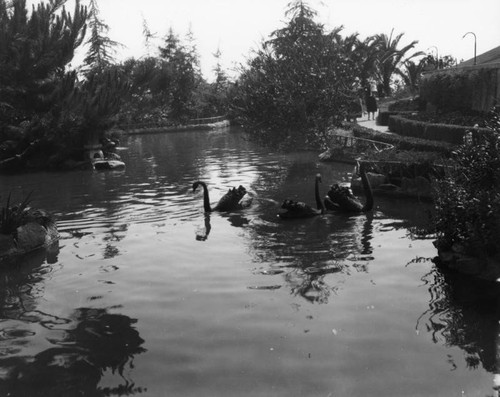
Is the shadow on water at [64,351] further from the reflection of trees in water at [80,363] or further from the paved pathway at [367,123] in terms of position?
the paved pathway at [367,123]

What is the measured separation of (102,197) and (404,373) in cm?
1775

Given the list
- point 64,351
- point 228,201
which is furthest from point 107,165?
point 64,351

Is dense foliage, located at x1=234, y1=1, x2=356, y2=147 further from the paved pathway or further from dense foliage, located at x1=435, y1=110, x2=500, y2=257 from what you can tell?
dense foliage, located at x1=435, y1=110, x2=500, y2=257

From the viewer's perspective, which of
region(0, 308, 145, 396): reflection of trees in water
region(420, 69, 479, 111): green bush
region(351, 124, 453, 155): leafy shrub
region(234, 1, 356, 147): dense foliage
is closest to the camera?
region(0, 308, 145, 396): reflection of trees in water

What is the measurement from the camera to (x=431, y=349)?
301 inches

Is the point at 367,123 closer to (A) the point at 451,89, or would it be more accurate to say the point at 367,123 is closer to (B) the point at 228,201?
(A) the point at 451,89

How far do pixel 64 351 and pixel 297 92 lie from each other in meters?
22.3

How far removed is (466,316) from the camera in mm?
8906

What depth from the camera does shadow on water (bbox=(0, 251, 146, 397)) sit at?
7.03 metres

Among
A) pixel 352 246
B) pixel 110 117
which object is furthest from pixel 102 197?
pixel 110 117

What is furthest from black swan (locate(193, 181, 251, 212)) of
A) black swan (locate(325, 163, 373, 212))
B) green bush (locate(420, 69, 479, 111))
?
green bush (locate(420, 69, 479, 111))

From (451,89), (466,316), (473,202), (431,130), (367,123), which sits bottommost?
(466,316)

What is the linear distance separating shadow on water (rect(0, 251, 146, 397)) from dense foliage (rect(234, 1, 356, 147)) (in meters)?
20.1

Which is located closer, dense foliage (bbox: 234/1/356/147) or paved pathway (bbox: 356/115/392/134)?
dense foliage (bbox: 234/1/356/147)
